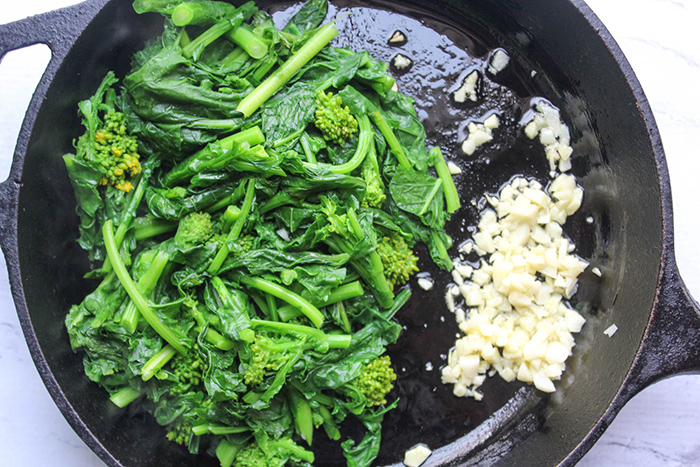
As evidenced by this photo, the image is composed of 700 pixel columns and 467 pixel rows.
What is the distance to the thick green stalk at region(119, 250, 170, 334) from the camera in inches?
94.6

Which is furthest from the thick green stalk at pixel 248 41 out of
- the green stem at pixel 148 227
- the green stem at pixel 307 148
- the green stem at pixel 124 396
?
the green stem at pixel 124 396

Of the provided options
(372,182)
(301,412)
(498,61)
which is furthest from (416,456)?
(498,61)

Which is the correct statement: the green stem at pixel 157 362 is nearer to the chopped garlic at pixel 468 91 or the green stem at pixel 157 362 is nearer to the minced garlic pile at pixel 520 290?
the minced garlic pile at pixel 520 290

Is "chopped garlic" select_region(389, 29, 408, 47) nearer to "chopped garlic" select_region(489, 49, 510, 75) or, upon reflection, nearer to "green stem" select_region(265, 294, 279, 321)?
"chopped garlic" select_region(489, 49, 510, 75)

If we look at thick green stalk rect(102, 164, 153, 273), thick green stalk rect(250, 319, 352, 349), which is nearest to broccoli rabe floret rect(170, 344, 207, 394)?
thick green stalk rect(250, 319, 352, 349)

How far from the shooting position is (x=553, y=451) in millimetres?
2650

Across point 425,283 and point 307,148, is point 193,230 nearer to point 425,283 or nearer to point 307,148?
point 307,148

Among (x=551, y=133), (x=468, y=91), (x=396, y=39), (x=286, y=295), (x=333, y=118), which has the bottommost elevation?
(x=286, y=295)

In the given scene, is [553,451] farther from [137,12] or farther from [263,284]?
[137,12]

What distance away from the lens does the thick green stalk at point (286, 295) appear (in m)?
2.46

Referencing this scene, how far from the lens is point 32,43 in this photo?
2.22m

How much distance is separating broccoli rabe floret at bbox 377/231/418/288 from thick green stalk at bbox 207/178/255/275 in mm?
680

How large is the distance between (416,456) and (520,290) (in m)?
1.06

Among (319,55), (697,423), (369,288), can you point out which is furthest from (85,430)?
(697,423)
